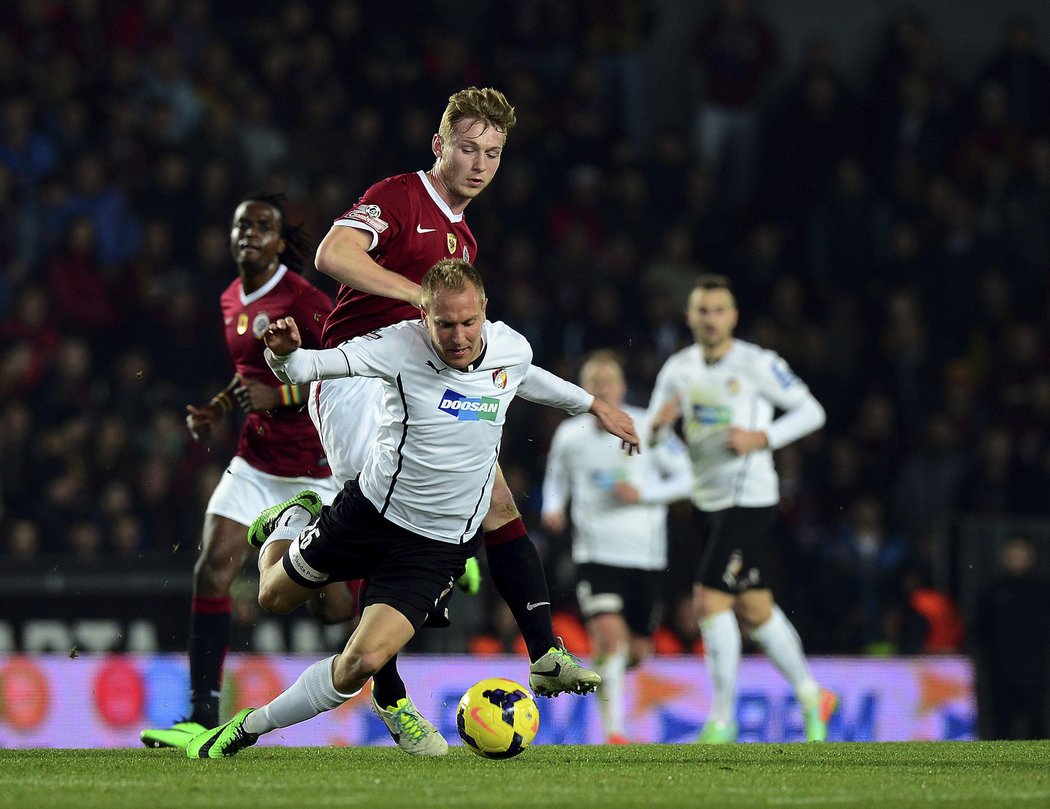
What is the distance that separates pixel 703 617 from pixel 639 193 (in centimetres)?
584

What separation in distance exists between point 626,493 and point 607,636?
2.73 feet

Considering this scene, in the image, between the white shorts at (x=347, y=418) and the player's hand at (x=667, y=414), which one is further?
the player's hand at (x=667, y=414)

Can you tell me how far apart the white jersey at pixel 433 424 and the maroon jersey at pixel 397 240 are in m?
0.33

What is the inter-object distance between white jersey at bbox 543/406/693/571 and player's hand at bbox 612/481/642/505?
2cm

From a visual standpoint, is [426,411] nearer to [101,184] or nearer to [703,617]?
[703,617]

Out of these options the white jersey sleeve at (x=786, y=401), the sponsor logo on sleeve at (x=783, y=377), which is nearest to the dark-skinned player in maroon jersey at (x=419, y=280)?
the white jersey sleeve at (x=786, y=401)

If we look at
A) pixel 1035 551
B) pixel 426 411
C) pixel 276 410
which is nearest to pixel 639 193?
pixel 1035 551

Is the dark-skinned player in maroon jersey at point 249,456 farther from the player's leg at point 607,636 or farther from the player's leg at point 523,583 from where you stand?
the player's leg at point 607,636

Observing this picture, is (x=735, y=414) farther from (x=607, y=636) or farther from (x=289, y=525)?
(x=289, y=525)

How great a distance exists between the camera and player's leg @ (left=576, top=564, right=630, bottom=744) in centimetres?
948

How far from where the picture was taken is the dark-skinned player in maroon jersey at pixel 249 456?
7.18 m

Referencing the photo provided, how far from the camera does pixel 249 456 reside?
7309mm

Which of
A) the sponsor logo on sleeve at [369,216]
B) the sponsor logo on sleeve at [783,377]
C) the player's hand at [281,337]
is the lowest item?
the player's hand at [281,337]

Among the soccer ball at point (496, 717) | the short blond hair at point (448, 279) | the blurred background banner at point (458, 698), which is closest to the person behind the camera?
the short blond hair at point (448, 279)
